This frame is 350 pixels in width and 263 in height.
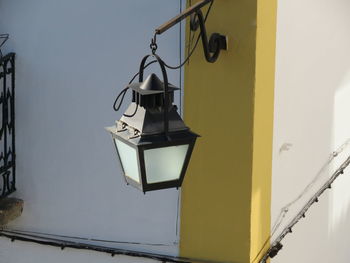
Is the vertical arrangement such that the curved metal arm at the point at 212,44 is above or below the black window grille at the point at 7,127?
above

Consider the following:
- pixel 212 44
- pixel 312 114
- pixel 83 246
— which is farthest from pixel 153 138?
pixel 312 114

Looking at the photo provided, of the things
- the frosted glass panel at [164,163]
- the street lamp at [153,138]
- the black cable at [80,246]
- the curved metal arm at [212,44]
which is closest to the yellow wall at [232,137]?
the curved metal arm at [212,44]

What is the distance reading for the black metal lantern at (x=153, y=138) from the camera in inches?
142

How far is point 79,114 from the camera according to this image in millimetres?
5090

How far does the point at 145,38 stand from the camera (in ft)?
15.6

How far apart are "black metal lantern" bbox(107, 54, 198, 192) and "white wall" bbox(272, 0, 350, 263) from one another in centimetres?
121

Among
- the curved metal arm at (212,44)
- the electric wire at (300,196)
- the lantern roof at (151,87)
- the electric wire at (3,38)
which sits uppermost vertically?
the electric wire at (3,38)

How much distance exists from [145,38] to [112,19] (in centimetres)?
29

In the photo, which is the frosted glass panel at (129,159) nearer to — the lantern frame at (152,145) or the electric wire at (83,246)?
the lantern frame at (152,145)

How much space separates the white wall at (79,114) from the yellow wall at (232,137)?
0.20 meters

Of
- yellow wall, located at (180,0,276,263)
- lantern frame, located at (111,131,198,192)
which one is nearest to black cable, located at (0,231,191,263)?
yellow wall, located at (180,0,276,263)

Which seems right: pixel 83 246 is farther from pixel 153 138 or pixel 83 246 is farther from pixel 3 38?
pixel 153 138

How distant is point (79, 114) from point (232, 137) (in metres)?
1.22

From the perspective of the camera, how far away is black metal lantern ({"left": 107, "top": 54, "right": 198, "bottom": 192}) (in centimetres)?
361
